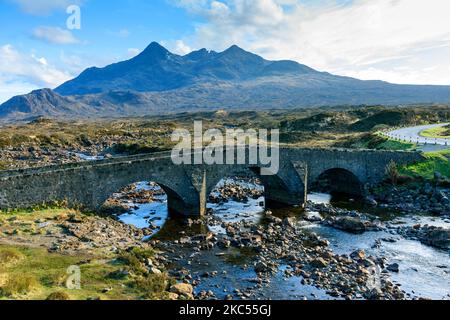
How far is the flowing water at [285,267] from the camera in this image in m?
21.5

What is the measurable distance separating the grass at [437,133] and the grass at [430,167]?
47.2 feet

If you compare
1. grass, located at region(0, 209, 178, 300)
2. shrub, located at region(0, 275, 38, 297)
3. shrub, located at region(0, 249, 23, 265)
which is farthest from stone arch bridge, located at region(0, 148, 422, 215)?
shrub, located at region(0, 275, 38, 297)

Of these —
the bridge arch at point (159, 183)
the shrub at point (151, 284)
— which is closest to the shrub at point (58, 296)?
the shrub at point (151, 284)

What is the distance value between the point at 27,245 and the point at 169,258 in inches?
318

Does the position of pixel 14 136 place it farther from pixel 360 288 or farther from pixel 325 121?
pixel 360 288

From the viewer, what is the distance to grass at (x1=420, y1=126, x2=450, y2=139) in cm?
5994

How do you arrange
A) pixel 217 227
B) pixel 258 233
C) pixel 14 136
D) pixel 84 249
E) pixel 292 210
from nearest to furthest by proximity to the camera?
1. pixel 84 249
2. pixel 258 233
3. pixel 217 227
4. pixel 292 210
5. pixel 14 136

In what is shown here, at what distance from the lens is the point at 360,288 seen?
2138 centimetres

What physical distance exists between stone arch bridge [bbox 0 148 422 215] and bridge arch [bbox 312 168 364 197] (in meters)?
0.11

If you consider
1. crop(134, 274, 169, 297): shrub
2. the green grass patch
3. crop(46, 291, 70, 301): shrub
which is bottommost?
crop(134, 274, 169, 297): shrub

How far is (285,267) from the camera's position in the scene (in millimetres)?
24219

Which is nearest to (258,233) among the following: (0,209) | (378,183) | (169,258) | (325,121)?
(169,258)

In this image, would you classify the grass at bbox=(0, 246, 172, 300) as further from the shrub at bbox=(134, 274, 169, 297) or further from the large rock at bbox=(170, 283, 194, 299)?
the large rock at bbox=(170, 283, 194, 299)

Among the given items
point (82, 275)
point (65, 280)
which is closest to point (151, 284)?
point (82, 275)
